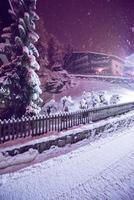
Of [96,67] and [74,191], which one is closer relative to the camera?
[74,191]

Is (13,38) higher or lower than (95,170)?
higher

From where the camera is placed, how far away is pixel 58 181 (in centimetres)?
666

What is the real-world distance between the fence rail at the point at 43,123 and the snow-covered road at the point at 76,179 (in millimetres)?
1432

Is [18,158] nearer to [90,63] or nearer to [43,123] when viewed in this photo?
[43,123]

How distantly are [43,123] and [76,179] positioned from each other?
3348 millimetres

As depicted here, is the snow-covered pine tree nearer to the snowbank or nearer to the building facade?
the snowbank

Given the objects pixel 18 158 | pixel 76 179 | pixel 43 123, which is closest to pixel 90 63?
pixel 43 123

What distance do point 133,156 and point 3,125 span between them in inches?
212

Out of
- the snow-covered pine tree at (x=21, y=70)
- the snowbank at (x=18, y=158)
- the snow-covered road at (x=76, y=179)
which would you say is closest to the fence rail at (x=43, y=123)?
the snowbank at (x=18, y=158)

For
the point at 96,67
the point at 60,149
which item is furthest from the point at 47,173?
the point at 96,67

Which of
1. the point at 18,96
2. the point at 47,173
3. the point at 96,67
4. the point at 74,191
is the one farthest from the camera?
the point at 96,67

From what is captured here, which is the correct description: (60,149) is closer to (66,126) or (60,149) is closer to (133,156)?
(66,126)

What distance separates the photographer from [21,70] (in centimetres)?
1172

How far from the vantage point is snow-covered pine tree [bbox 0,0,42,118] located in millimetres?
11562
